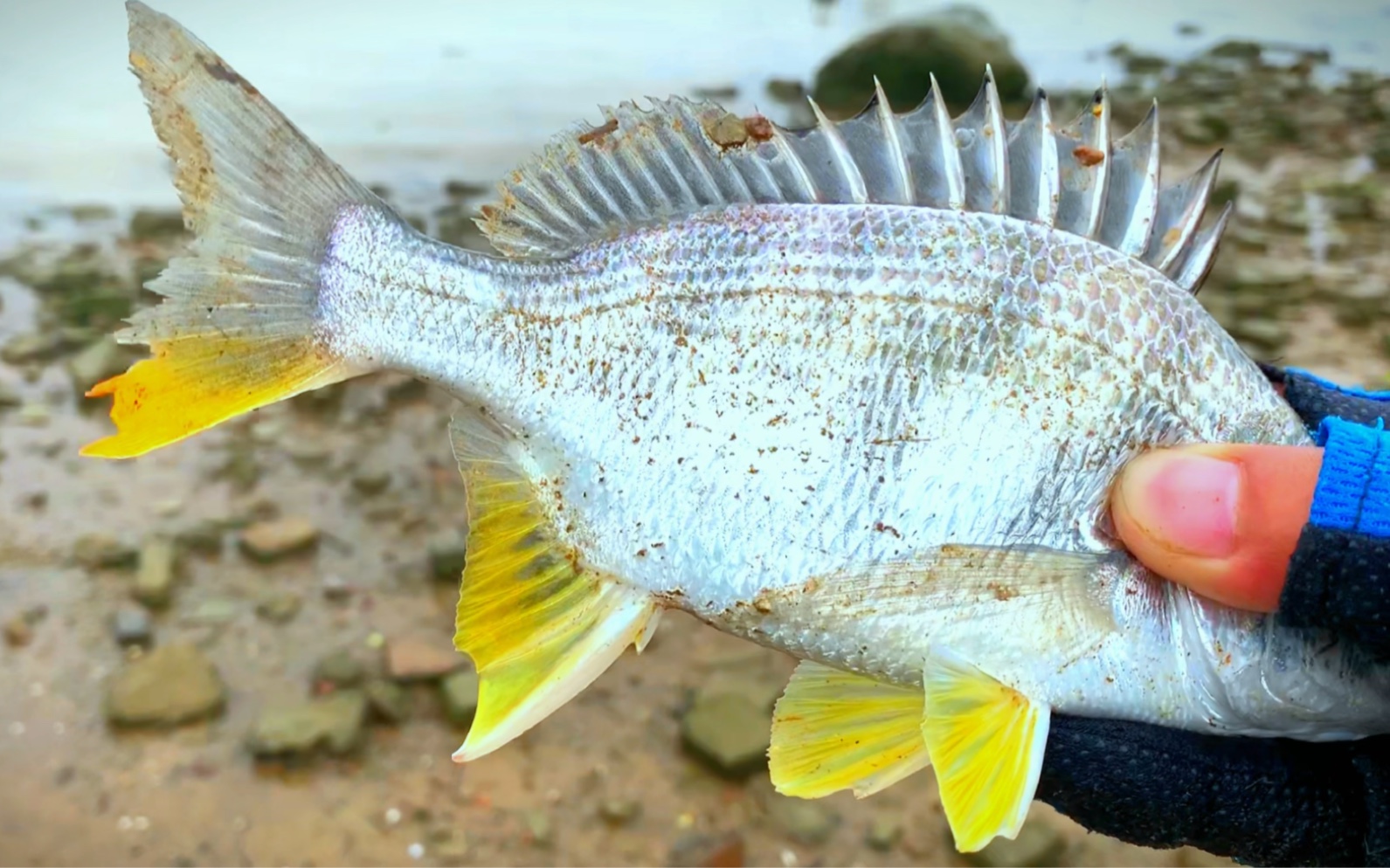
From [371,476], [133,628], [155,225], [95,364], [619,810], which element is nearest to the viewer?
[619,810]

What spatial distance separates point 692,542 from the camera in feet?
5.41

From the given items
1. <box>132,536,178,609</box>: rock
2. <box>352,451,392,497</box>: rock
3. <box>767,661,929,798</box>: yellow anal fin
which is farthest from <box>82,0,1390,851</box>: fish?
<box>352,451,392,497</box>: rock

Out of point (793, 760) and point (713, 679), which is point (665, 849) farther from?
point (793, 760)

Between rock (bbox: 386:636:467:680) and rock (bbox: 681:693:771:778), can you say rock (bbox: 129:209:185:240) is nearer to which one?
rock (bbox: 386:636:467:680)

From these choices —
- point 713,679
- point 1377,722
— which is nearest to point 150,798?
point 713,679

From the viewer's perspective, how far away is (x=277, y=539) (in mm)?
4414

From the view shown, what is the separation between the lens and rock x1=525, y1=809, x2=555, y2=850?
10.7ft

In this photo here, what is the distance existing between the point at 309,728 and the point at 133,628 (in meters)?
0.94

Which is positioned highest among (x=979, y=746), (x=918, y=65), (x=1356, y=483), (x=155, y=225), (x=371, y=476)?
(x=918, y=65)

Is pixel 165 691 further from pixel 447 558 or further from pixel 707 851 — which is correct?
pixel 707 851

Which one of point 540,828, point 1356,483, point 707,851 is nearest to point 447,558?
point 540,828

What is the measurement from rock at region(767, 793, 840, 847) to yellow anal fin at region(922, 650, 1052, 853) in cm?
189

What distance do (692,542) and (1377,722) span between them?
1.10 meters

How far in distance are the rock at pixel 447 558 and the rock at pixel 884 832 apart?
1910 millimetres
